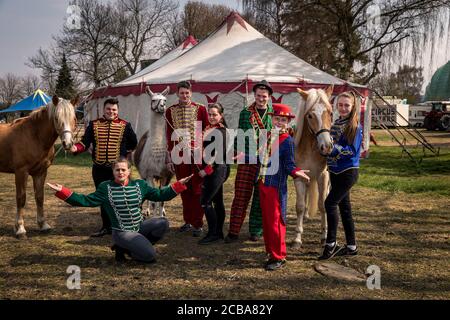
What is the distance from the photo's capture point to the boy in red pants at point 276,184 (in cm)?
406

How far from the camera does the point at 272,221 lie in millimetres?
4047

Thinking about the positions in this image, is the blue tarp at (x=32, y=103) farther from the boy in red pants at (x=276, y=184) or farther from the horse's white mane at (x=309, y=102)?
the boy in red pants at (x=276, y=184)

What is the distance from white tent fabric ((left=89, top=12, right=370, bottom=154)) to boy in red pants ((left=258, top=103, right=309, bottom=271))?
6.95 m

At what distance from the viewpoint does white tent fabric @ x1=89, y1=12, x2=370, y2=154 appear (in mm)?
11570

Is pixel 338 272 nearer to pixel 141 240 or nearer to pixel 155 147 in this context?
pixel 141 240

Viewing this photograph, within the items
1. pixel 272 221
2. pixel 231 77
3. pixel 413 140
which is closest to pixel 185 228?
pixel 272 221

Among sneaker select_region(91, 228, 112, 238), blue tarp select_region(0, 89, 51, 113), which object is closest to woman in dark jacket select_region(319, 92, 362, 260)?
sneaker select_region(91, 228, 112, 238)

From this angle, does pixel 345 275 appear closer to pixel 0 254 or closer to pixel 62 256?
pixel 62 256

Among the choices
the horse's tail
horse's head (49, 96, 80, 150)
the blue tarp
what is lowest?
the horse's tail

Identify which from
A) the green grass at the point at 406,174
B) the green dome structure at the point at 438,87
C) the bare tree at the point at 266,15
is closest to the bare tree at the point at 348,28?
the bare tree at the point at 266,15

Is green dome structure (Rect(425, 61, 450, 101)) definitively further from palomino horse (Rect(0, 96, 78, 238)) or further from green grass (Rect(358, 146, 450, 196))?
palomino horse (Rect(0, 96, 78, 238))

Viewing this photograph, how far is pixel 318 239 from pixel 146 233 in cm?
234

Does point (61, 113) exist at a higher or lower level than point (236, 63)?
lower

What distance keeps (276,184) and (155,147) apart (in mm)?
2213
